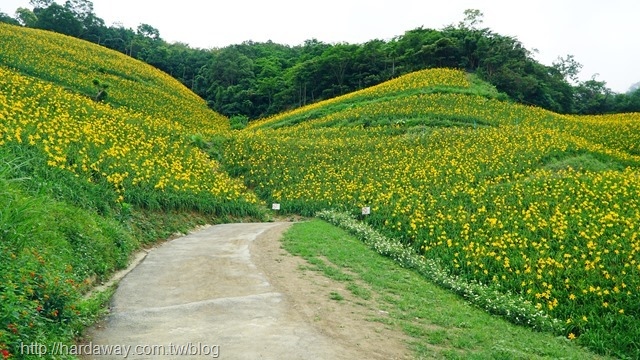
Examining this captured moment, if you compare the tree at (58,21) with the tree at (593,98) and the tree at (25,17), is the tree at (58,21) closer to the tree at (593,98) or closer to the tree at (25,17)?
the tree at (25,17)

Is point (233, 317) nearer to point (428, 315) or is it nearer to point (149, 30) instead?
point (428, 315)

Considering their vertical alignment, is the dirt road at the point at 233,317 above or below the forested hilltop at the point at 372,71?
below

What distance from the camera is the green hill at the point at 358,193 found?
24.0 ft

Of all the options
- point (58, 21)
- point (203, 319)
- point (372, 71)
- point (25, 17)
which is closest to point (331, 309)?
point (203, 319)

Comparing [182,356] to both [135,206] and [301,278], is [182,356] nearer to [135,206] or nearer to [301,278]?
[301,278]

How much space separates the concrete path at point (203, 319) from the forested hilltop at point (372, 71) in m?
43.9

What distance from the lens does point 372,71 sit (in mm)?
56625

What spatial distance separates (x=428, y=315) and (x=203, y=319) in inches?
133

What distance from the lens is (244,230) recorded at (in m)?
13.4

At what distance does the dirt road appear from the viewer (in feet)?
17.1

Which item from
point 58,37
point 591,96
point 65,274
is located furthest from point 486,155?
point 591,96

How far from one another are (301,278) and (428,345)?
303 cm

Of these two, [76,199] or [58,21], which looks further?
[58,21]

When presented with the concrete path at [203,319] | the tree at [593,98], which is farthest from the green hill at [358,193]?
the tree at [593,98]
